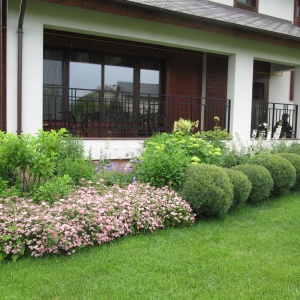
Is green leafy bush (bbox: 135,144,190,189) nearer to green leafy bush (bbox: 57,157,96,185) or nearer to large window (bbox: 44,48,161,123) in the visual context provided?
green leafy bush (bbox: 57,157,96,185)

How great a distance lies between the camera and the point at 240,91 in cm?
885

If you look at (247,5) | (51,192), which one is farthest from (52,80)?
(247,5)

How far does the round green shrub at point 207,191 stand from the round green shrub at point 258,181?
2.67 ft

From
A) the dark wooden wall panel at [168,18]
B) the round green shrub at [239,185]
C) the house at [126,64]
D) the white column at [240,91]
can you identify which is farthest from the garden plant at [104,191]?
the white column at [240,91]

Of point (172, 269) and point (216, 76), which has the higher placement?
point (216, 76)

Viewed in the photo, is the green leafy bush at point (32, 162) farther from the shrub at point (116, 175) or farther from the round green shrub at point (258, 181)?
the round green shrub at point (258, 181)

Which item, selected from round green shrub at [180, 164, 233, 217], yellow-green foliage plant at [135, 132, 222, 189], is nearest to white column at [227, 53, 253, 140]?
yellow-green foliage plant at [135, 132, 222, 189]

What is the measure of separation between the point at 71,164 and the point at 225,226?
2.15 metres

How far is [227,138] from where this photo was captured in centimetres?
788

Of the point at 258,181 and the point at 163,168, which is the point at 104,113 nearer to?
the point at 163,168

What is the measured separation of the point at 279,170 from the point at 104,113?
14.6ft

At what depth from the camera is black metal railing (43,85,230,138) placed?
8.09 m

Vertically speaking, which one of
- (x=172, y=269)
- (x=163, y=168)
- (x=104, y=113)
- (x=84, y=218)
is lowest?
(x=172, y=269)

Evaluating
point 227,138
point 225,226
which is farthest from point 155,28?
point 225,226
